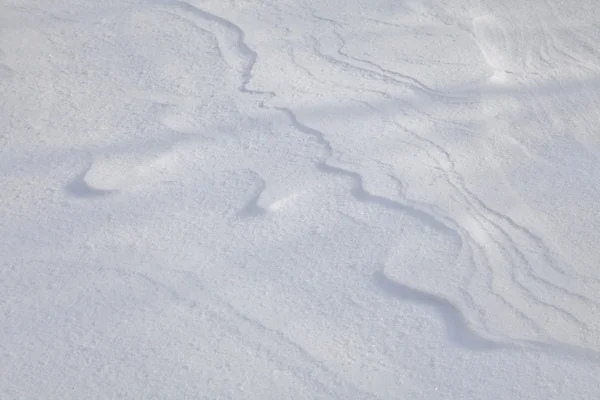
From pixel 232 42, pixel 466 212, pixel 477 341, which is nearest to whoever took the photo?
pixel 477 341

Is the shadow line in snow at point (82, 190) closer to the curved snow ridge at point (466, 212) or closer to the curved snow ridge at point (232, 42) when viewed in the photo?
the curved snow ridge at point (466, 212)

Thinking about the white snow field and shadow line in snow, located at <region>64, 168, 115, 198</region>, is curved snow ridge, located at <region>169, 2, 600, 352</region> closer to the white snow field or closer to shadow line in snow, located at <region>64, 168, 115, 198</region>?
the white snow field

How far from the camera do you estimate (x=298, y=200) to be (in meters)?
2.65

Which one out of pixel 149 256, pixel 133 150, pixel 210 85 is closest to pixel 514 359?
pixel 149 256

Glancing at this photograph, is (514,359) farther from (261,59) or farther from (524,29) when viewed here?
(524,29)

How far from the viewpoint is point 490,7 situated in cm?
387

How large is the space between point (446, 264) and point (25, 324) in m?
1.14

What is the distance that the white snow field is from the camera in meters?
2.10

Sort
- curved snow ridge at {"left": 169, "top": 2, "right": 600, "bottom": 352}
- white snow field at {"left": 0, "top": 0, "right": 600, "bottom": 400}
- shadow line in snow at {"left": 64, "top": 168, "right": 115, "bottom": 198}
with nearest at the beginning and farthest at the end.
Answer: white snow field at {"left": 0, "top": 0, "right": 600, "bottom": 400}
curved snow ridge at {"left": 169, "top": 2, "right": 600, "bottom": 352}
shadow line in snow at {"left": 64, "top": 168, "right": 115, "bottom": 198}

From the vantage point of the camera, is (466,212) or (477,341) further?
(466,212)

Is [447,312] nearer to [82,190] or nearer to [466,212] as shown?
[466,212]

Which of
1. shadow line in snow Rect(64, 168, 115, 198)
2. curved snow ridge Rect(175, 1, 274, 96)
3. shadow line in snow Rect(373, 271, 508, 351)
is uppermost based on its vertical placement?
shadow line in snow Rect(373, 271, 508, 351)

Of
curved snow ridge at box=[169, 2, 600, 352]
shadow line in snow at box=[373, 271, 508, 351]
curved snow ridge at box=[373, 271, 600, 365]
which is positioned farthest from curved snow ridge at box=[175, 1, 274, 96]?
curved snow ridge at box=[373, 271, 600, 365]

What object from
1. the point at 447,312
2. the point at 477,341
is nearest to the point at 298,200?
the point at 447,312
